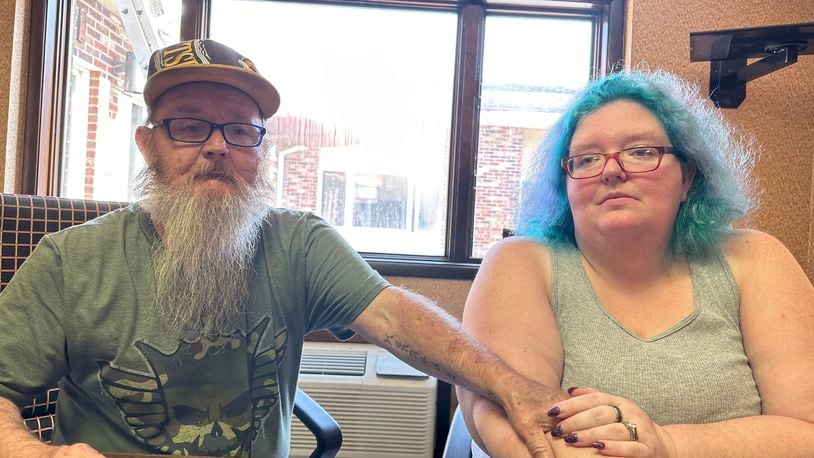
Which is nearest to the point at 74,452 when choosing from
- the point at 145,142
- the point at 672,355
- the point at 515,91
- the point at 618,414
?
the point at 145,142

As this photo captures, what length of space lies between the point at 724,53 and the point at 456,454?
146 centimetres

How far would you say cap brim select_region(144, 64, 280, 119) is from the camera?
3.97 ft

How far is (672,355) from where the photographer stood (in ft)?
3.75

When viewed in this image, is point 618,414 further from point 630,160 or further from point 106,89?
point 106,89

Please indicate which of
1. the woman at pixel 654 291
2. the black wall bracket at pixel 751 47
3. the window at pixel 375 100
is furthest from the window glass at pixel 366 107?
the woman at pixel 654 291

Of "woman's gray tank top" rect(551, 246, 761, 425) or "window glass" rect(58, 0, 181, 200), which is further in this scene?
"window glass" rect(58, 0, 181, 200)

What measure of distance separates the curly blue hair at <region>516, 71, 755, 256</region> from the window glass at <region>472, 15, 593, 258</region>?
1.06m

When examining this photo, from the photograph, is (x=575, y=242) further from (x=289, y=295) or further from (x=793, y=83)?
(x=793, y=83)

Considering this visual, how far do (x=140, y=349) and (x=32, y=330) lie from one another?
18 cm

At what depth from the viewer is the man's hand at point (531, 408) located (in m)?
0.91

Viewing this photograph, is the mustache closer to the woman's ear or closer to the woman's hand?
the woman's hand

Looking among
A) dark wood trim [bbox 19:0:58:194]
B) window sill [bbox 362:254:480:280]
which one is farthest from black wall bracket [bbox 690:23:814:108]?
dark wood trim [bbox 19:0:58:194]

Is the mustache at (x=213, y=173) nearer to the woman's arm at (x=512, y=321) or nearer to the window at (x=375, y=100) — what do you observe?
the woman's arm at (x=512, y=321)

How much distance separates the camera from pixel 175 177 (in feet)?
4.08
